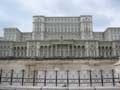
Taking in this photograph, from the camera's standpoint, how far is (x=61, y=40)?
68.4 meters

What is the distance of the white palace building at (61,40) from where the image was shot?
69081 mm

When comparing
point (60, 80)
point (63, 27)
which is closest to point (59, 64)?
point (60, 80)

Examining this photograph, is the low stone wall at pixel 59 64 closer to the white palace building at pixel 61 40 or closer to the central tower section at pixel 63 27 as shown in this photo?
the white palace building at pixel 61 40

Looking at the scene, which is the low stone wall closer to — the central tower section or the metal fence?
the metal fence

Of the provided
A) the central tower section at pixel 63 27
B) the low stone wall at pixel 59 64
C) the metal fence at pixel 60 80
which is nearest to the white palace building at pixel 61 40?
the central tower section at pixel 63 27

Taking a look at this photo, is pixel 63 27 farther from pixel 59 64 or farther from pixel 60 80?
pixel 60 80

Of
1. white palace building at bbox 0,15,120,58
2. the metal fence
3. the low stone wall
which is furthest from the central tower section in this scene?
the metal fence

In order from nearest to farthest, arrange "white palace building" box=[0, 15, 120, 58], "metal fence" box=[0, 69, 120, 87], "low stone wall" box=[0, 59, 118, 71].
→ "metal fence" box=[0, 69, 120, 87] < "low stone wall" box=[0, 59, 118, 71] < "white palace building" box=[0, 15, 120, 58]

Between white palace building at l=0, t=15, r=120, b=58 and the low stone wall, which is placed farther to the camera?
white palace building at l=0, t=15, r=120, b=58

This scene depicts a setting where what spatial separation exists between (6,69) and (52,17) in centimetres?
6876

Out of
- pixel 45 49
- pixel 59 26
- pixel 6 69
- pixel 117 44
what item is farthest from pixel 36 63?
pixel 59 26

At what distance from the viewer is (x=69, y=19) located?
8375 centimetres

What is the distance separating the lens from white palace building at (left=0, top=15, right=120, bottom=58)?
6908 cm

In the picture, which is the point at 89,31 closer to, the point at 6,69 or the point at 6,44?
the point at 6,44
